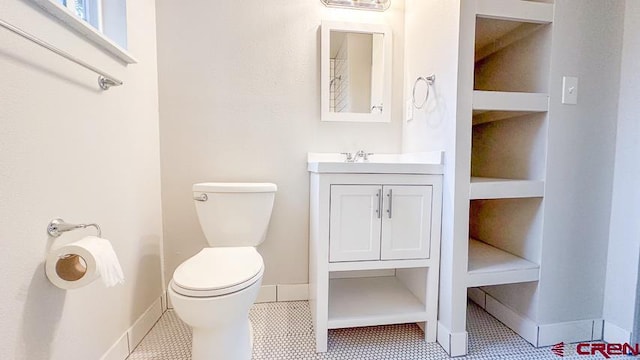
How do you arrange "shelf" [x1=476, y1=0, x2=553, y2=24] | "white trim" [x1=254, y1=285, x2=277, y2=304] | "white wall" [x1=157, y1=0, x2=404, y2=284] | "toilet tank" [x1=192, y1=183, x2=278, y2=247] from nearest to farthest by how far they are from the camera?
"shelf" [x1=476, y1=0, x2=553, y2=24], "toilet tank" [x1=192, y1=183, x2=278, y2=247], "white wall" [x1=157, y1=0, x2=404, y2=284], "white trim" [x1=254, y1=285, x2=277, y2=304]

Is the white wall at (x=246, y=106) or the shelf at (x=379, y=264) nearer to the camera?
the shelf at (x=379, y=264)

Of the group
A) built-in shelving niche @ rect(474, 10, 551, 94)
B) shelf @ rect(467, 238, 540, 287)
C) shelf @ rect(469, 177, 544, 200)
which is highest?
built-in shelving niche @ rect(474, 10, 551, 94)

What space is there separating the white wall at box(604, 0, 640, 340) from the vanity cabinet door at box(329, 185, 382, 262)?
3.76 feet

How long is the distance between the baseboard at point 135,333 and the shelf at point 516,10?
85.2 inches

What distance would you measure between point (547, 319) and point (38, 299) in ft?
6.76

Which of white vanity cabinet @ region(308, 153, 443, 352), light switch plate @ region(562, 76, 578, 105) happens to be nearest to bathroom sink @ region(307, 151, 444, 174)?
white vanity cabinet @ region(308, 153, 443, 352)

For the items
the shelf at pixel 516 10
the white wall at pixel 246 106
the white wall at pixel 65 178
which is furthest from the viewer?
the white wall at pixel 246 106

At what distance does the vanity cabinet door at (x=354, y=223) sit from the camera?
1.39 m

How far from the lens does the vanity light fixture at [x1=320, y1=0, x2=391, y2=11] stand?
1842mm

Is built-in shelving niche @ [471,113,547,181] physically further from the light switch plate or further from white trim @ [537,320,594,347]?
white trim @ [537,320,594,347]

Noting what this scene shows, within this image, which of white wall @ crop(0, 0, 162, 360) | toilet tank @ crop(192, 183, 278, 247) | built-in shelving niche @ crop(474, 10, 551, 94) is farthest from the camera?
toilet tank @ crop(192, 183, 278, 247)

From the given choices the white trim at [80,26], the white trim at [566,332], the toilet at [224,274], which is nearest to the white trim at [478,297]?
the white trim at [566,332]

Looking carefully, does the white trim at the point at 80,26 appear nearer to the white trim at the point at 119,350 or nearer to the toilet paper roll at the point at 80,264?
the toilet paper roll at the point at 80,264

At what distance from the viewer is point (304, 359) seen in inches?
52.7
